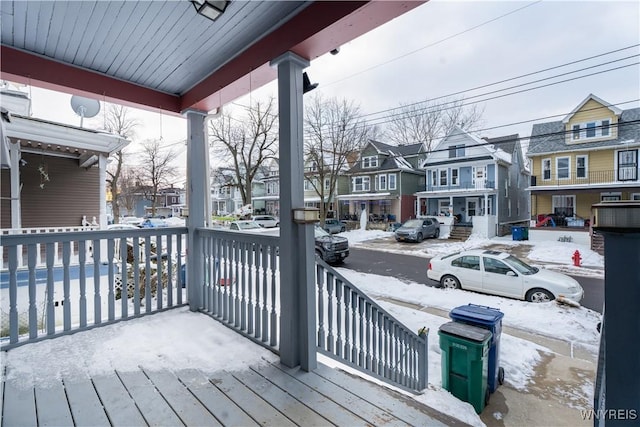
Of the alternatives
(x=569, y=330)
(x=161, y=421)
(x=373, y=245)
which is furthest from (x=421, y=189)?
(x=161, y=421)

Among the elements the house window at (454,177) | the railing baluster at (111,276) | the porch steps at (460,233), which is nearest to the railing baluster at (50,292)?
the railing baluster at (111,276)

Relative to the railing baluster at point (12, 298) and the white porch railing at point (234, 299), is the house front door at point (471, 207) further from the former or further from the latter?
the railing baluster at point (12, 298)

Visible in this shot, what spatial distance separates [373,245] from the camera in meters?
14.2

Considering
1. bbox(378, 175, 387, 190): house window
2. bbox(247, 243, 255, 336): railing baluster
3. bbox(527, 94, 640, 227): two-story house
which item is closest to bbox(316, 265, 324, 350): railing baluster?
bbox(247, 243, 255, 336): railing baluster

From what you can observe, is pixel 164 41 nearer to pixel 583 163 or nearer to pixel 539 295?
pixel 539 295

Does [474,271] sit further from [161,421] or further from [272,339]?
[161,421]

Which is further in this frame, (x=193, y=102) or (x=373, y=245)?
(x=373, y=245)

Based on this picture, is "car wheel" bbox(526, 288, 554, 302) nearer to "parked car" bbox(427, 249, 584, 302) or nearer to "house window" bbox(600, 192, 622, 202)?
"parked car" bbox(427, 249, 584, 302)

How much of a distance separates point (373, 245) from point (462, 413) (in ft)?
39.9

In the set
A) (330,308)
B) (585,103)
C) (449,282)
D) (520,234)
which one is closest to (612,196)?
(520,234)

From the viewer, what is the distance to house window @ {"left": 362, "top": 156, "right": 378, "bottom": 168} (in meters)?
20.8

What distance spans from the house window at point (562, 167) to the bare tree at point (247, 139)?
54.1ft

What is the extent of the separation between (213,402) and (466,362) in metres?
2.53

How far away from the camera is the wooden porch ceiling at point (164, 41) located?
70.5 inches
